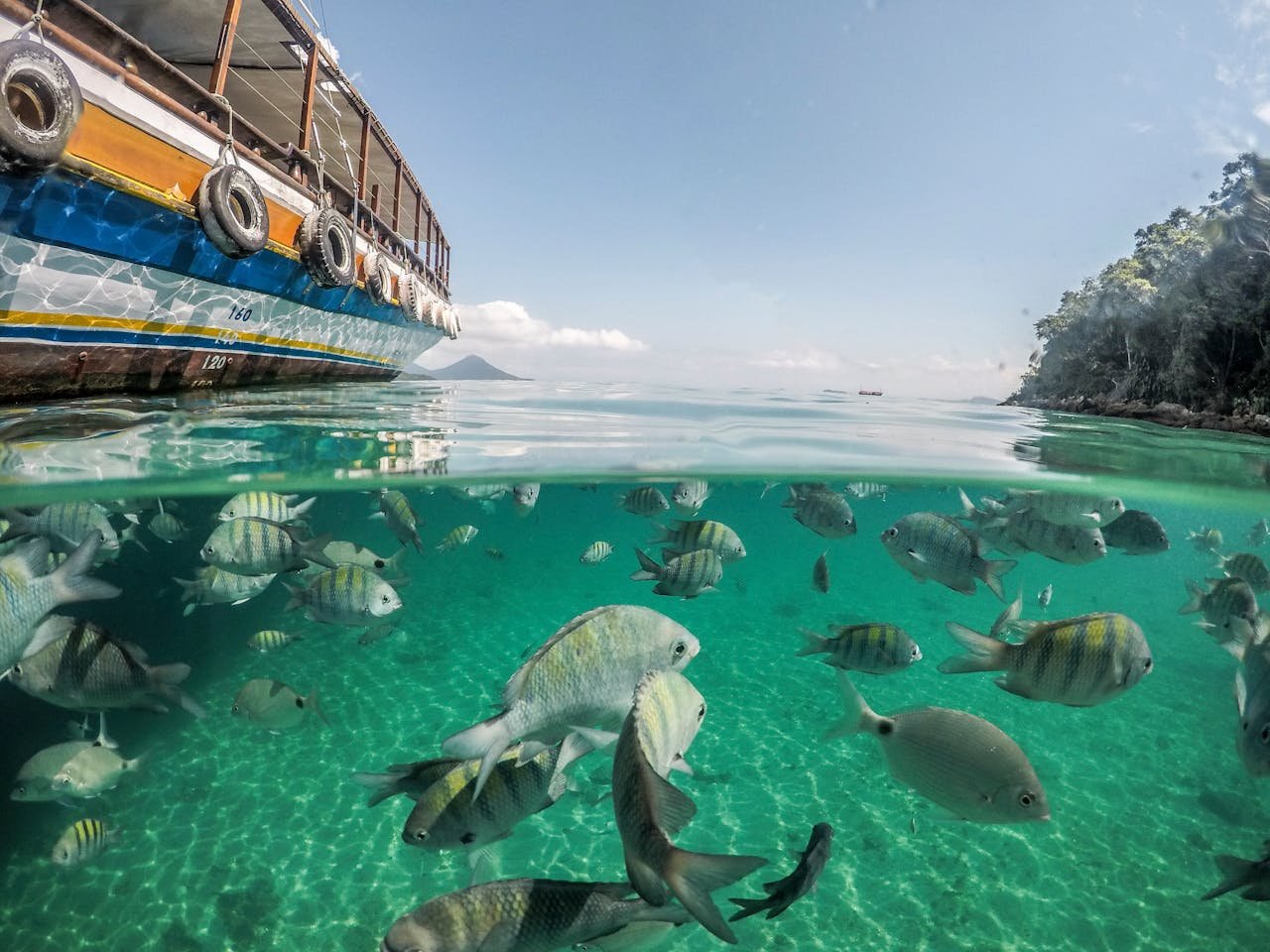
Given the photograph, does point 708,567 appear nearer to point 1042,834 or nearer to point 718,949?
point 718,949

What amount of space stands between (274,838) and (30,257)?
7.37 meters

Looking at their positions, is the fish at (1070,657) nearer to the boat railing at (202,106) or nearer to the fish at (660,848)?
the fish at (660,848)

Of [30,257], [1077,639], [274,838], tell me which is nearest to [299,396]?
[30,257]

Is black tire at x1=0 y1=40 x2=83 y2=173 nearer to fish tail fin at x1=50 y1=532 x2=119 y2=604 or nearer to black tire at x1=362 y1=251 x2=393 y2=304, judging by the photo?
fish tail fin at x1=50 y1=532 x2=119 y2=604

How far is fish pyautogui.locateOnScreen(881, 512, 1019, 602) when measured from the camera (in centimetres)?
413

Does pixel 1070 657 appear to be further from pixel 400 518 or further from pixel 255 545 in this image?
pixel 400 518

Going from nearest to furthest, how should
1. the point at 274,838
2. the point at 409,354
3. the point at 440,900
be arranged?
the point at 440,900
the point at 274,838
the point at 409,354

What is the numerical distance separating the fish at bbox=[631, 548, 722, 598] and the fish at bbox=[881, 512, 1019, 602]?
1303 millimetres

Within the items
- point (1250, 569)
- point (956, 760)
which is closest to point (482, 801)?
point (956, 760)

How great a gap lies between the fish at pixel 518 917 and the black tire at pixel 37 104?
8007 millimetres

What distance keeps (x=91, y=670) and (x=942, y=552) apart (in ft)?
18.5

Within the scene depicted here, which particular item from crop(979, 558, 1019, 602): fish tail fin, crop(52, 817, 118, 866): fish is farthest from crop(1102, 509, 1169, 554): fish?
crop(52, 817, 118, 866): fish

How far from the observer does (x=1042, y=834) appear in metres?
7.36

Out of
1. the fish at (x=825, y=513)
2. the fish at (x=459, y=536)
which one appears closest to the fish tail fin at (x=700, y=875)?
the fish at (x=825, y=513)
